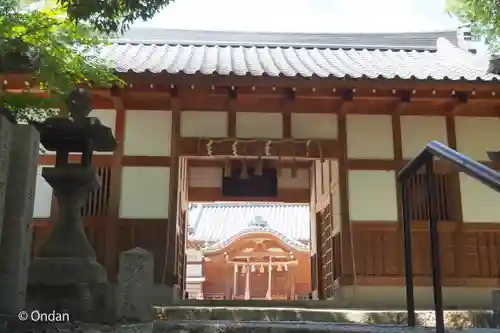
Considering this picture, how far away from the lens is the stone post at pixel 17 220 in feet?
12.4

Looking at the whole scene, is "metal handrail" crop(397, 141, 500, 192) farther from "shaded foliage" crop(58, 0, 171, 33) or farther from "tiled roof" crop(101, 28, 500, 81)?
"tiled roof" crop(101, 28, 500, 81)

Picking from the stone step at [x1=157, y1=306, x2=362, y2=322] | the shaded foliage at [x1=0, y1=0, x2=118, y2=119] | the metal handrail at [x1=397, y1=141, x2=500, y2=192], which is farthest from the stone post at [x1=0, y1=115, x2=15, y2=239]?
the stone step at [x1=157, y1=306, x2=362, y2=322]

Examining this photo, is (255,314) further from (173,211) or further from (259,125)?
(259,125)

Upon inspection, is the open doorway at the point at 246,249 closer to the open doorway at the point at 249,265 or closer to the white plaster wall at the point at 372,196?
the open doorway at the point at 249,265

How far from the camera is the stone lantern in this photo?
15.9ft

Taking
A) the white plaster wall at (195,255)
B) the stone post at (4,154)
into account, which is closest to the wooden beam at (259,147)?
the stone post at (4,154)

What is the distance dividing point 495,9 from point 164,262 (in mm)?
6286

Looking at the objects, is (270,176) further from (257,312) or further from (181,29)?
(257,312)

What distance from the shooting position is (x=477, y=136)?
9867mm

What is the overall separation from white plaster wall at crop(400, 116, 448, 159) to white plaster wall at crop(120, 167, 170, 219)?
4.41 meters

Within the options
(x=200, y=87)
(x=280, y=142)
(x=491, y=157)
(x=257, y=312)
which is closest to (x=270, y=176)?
(x=280, y=142)

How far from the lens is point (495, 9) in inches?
274

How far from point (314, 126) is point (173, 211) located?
3.04m

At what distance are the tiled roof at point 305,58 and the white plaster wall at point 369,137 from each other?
885mm
